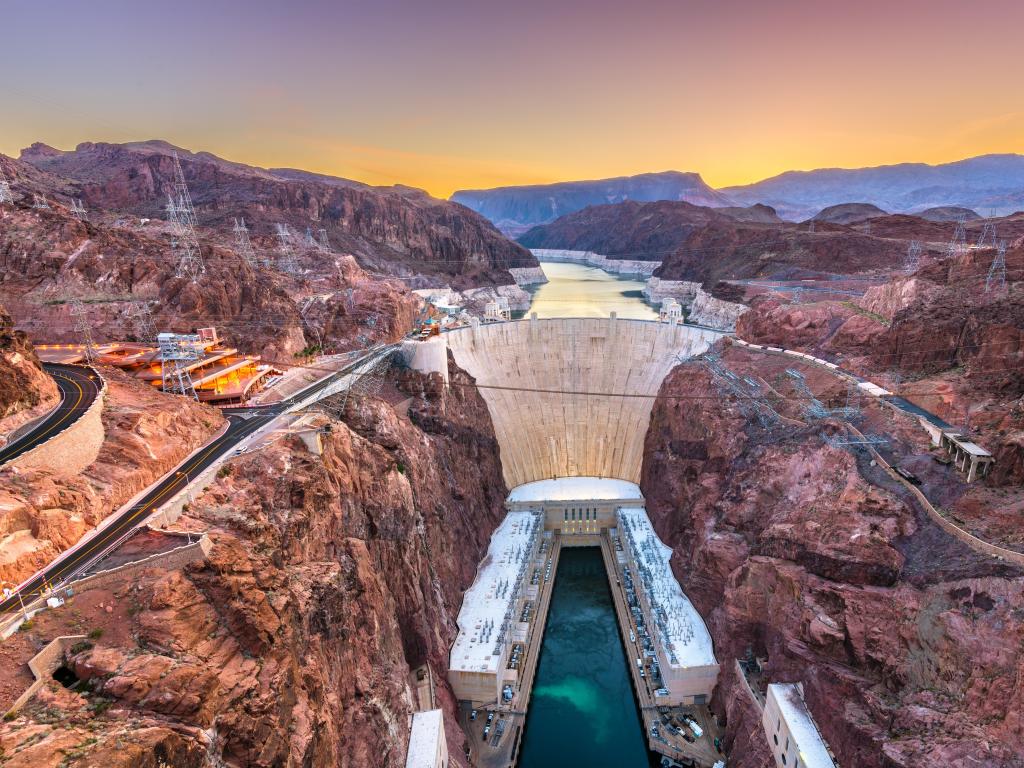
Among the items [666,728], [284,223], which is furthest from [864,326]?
[284,223]

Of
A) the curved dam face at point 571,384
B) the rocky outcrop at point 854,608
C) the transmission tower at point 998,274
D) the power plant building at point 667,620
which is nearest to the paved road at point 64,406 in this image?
the curved dam face at point 571,384

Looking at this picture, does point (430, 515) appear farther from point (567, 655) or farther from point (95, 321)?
point (95, 321)

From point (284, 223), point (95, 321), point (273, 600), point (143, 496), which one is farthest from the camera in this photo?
point (284, 223)

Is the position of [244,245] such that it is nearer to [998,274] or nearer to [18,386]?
[18,386]

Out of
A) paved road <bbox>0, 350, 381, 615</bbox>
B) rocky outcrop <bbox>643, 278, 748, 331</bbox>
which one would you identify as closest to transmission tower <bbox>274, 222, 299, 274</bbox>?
paved road <bbox>0, 350, 381, 615</bbox>

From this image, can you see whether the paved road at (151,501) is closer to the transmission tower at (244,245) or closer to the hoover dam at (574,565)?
the hoover dam at (574,565)

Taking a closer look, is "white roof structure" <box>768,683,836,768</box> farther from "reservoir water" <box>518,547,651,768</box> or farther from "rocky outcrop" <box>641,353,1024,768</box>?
"reservoir water" <box>518,547,651,768</box>
